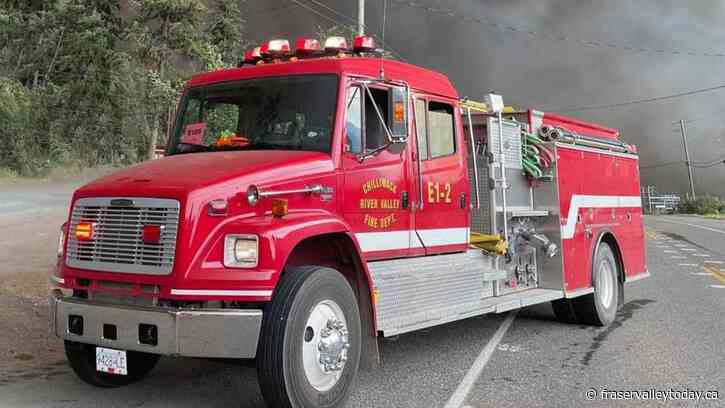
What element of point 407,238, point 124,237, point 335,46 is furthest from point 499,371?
point 124,237

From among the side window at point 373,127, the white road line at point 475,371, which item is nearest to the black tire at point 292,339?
the white road line at point 475,371

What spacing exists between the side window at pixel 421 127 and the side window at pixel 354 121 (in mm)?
803

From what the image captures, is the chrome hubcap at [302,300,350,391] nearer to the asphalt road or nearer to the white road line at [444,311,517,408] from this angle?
the asphalt road

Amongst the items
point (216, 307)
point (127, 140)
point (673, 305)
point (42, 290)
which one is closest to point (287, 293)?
point (216, 307)

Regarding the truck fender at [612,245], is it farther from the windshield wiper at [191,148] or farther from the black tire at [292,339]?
the windshield wiper at [191,148]

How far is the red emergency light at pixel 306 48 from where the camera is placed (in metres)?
5.98

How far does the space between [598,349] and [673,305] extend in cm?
332

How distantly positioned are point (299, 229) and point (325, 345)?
2.74 feet

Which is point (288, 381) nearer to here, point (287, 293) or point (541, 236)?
point (287, 293)

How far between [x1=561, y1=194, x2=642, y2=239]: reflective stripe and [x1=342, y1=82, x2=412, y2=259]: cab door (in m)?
3.14

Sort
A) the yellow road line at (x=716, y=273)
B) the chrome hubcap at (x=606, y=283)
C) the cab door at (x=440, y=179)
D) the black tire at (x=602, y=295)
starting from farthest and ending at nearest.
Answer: the yellow road line at (x=716, y=273) < the chrome hubcap at (x=606, y=283) < the black tire at (x=602, y=295) < the cab door at (x=440, y=179)

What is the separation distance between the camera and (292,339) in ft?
14.1

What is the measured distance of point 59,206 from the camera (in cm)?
2148

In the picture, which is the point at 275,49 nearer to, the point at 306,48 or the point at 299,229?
the point at 306,48
